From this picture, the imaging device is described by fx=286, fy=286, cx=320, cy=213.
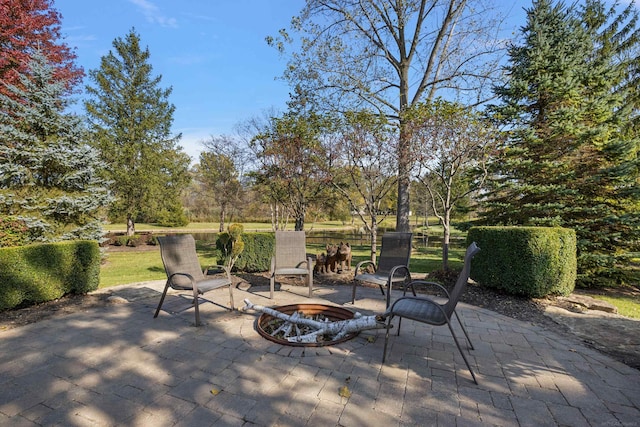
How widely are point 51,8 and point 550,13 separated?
16058mm

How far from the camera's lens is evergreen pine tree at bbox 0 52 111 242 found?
6074 millimetres

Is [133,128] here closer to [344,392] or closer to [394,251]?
[394,251]

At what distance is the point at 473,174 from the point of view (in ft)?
24.3

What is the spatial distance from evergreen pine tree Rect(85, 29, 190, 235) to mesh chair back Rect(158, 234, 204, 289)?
1136 centimetres

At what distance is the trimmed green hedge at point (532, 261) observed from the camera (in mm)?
4535

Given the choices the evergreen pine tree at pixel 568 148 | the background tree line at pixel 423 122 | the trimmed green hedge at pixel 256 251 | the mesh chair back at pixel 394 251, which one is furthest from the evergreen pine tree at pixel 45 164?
the evergreen pine tree at pixel 568 148

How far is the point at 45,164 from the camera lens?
21.4 feet

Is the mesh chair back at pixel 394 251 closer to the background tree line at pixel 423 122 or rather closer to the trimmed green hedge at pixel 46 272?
the background tree line at pixel 423 122

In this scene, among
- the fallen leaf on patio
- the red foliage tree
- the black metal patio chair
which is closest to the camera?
the fallen leaf on patio

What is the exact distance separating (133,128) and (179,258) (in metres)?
12.9

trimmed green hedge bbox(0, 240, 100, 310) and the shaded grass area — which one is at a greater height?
trimmed green hedge bbox(0, 240, 100, 310)

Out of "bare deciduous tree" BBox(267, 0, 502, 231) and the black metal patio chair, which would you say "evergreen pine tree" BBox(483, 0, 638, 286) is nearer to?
"bare deciduous tree" BBox(267, 0, 502, 231)

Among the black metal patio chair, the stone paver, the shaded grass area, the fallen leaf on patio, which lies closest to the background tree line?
the shaded grass area

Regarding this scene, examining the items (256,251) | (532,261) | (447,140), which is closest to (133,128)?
(256,251)
